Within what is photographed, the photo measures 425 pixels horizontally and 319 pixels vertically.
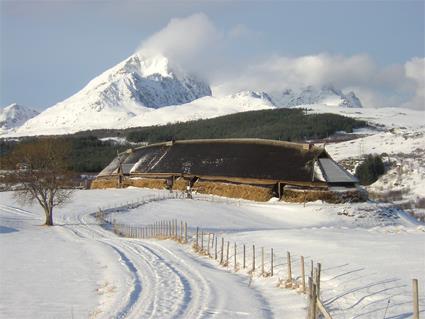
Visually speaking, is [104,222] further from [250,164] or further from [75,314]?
[75,314]

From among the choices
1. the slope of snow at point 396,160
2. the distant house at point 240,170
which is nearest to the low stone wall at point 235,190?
the distant house at point 240,170

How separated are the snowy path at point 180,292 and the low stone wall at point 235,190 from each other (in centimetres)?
3909

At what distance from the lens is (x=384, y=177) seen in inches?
4621

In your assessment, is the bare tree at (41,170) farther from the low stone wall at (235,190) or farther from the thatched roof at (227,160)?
the thatched roof at (227,160)

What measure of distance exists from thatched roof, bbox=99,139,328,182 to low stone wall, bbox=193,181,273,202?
3.79 ft

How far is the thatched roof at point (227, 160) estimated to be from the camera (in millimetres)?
64062

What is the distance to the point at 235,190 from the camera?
65188 mm

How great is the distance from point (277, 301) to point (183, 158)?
58.1 m

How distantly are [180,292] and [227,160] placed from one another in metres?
53.5

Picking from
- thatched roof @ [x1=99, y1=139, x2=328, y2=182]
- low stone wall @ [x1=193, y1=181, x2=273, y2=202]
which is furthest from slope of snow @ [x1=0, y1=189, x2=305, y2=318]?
thatched roof @ [x1=99, y1=139, x2=328, y2=182]

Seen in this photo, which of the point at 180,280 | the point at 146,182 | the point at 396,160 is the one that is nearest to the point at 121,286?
the point at 180,280

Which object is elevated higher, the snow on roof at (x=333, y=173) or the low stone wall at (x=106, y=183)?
the snow on roof at (x=333, y=173)

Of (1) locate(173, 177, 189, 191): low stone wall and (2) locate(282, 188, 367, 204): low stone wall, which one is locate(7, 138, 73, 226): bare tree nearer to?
(1) locate(173, 177, 189, 191): low stone wall

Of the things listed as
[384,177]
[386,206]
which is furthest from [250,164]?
[384,177]
